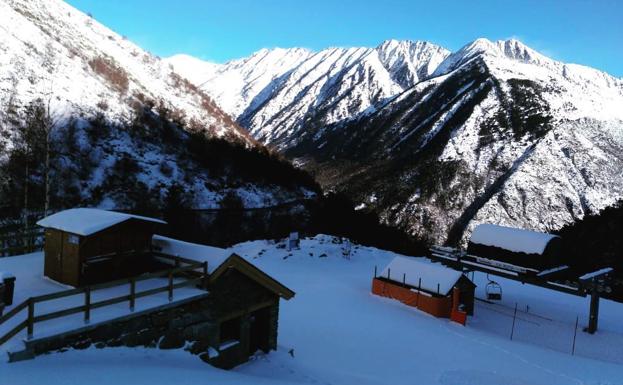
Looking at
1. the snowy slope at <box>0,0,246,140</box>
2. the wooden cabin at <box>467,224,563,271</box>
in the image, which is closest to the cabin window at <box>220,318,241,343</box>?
the wooden cabin at <box>467,224,563,271</box>

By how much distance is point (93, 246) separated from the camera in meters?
13.2

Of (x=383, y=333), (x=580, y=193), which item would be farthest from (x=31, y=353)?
(x=580, y=193)

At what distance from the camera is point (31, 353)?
9.40 meters

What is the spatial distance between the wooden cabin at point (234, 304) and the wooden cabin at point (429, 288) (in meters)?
11.2

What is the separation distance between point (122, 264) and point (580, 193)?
11152 cm

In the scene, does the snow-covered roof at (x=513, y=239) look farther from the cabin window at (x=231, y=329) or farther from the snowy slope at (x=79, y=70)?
the snowy slope at (x=79, y=70)

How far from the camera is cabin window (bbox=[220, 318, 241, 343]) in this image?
14.4m

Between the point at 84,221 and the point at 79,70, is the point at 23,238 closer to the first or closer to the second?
the point at 84,221

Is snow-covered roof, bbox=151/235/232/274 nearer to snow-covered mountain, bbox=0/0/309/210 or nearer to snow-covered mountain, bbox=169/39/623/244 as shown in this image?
snow-covered mountain, bbox=0/0/309/210

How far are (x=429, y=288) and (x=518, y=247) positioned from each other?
5421 millimetres

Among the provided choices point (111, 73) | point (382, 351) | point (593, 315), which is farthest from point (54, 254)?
point (111, 73)

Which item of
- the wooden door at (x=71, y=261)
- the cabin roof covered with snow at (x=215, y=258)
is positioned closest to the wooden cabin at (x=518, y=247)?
the cabin roof covered with snow at (x=215, y=258)

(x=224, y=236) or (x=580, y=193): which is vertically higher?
(x=580, y=193)

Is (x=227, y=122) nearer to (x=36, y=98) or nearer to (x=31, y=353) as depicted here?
(x=36, y=98)
